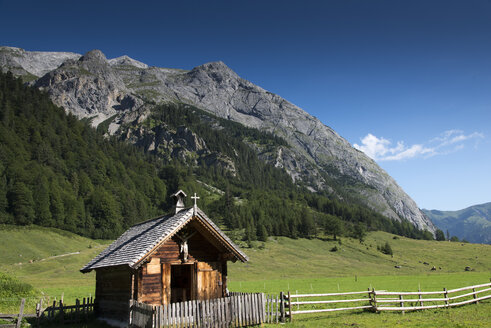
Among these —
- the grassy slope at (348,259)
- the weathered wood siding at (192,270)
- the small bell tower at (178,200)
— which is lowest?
the grassy slope at (348,259)

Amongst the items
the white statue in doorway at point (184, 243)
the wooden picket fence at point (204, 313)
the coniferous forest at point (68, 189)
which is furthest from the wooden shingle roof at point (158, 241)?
the coniferous forest at point (68, 189)

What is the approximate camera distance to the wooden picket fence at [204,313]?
18.0 meters

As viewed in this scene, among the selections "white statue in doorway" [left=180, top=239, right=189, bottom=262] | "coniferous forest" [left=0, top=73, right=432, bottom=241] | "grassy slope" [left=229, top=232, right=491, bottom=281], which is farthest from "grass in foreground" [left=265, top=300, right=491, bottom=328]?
"coniferous forest" [left=0, top=73, right=432, bottom=241]

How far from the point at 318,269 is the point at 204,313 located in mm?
96883

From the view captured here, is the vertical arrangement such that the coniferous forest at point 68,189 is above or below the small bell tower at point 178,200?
above

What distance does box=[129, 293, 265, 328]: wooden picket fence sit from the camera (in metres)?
18.0

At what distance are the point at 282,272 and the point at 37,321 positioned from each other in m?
83.3

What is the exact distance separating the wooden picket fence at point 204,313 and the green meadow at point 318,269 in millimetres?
3473

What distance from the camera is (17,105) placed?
178 m

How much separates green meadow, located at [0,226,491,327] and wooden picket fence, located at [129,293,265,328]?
3.47m

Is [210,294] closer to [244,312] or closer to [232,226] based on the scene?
[244,312]

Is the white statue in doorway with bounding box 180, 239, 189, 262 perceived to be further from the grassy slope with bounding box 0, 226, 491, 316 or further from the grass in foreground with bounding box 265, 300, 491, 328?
the grassy slope with bounding box 0, 226, 491, 316

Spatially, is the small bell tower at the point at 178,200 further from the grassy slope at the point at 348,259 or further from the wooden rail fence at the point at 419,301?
the grassy slope at the point at 348,259

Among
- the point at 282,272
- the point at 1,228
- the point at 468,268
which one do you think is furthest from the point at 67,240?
the point at 468,268
